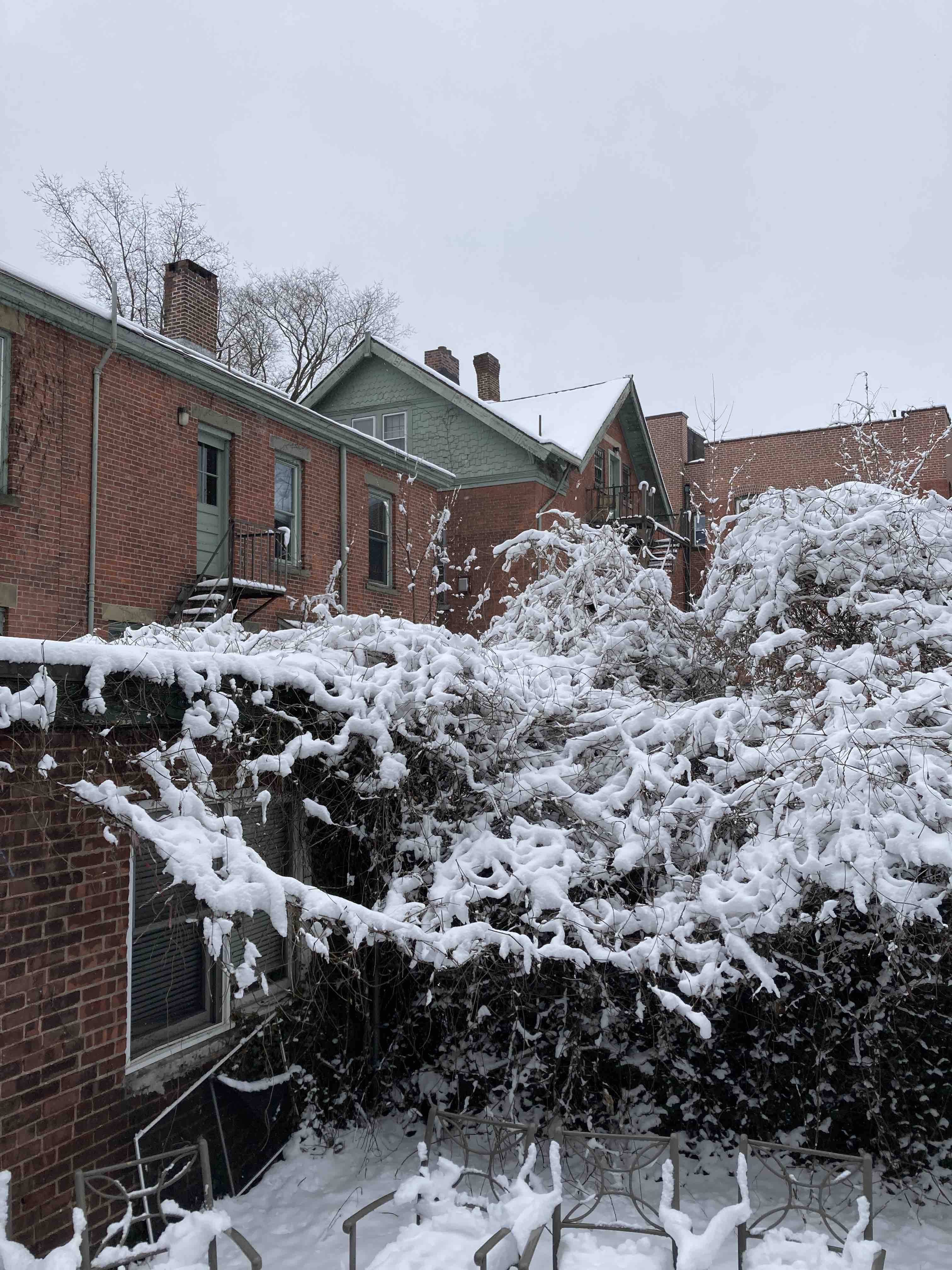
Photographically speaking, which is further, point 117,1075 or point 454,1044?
point 454,1044

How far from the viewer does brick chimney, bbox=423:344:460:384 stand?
22484 mm

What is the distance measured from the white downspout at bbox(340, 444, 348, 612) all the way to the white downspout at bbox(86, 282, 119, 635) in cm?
464

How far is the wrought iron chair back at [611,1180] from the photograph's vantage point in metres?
4.64

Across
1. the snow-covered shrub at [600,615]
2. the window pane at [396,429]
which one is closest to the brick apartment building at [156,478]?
the snow-covered shrub at [600,615]

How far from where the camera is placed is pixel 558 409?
22453 mm

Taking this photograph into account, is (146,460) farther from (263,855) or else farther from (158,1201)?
(158,1201)

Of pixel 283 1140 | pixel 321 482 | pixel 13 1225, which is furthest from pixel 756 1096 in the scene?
pixel 321 482

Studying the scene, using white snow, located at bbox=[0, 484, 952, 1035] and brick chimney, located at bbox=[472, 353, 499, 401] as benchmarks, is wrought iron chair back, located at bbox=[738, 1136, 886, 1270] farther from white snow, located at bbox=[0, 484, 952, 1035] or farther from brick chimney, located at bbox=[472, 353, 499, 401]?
brick chimney, located at bbox=[472, 353, 499, 401]

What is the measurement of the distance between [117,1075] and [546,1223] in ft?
7.49

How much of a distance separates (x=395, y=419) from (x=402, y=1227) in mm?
17833

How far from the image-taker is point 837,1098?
5.45 meters

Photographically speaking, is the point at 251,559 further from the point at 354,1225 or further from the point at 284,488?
the point at 354,1225

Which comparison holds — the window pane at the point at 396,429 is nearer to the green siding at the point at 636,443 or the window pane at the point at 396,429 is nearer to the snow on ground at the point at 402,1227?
the green siding at the point at 636,443

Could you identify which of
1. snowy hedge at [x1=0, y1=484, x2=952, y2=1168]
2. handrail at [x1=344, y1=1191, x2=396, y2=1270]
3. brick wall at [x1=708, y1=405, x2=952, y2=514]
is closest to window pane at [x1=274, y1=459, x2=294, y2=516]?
snowy hedge at [x1=0, y1=484, x2=952, y2=1168]
